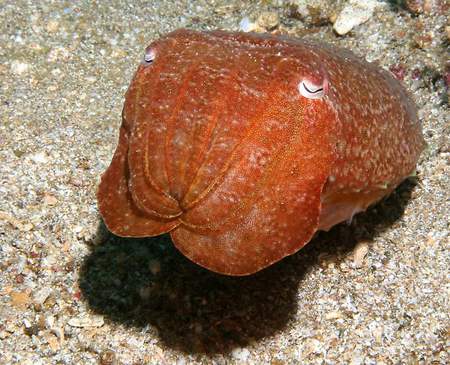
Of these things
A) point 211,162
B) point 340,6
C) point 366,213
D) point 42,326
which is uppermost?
point 211,162

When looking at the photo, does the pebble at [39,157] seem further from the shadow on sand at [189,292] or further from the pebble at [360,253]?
the pebble at [360,253]

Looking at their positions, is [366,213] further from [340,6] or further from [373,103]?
[340,6]

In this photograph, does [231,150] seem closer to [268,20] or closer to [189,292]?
[189,292]

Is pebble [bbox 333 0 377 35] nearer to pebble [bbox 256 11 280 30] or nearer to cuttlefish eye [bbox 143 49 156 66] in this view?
pebble [bbox 256 11 280 30]

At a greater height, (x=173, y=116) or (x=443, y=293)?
(x=173, y=116)

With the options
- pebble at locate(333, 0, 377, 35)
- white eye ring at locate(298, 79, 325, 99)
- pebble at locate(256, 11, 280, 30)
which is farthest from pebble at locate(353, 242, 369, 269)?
pebble at locate(256, 11, 280, 30)

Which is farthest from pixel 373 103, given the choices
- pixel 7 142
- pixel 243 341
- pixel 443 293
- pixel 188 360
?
pixel 7 142

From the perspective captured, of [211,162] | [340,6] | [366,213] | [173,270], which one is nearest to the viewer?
[211,162]
